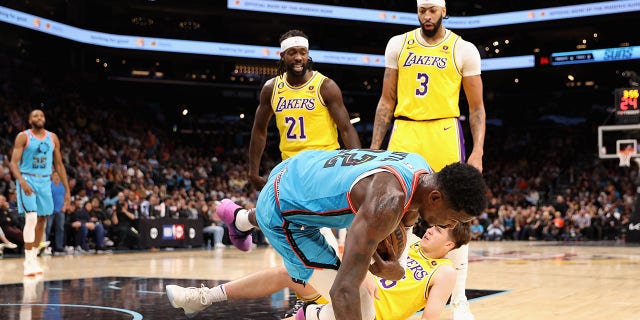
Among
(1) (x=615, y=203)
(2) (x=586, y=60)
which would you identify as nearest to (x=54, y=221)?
(1) (x=615, y=203)

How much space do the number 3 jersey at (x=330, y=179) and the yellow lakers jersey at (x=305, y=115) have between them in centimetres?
266

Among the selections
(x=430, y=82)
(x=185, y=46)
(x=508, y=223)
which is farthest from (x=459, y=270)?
(x=185, y=46)

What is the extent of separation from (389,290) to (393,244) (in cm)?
122

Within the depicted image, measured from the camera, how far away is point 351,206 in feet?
10.8

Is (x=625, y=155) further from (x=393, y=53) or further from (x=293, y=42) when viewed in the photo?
(x=393, y=53)

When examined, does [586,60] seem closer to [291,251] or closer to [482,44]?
[482,44]

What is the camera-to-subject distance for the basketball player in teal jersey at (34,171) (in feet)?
31.8

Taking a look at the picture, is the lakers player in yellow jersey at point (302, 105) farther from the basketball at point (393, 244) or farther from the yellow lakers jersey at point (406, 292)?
the basketball at point (393, 244)

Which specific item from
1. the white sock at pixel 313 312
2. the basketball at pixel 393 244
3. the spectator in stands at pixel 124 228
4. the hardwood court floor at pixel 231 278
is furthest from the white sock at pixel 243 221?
the spectator in stands at pixel 124 228

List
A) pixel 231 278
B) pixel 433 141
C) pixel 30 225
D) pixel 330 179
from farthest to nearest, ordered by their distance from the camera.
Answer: pixel 30 225 < pixel 231 278 < pixel 433 141 < pixel 330 179

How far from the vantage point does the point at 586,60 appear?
1248 inches

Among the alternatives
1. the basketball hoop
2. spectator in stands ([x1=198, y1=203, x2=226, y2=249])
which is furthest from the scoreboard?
spectator in stands ([x1=198, y1=203, x2=226, y2=249])

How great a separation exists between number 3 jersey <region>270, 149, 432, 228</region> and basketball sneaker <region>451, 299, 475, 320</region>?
1.99m

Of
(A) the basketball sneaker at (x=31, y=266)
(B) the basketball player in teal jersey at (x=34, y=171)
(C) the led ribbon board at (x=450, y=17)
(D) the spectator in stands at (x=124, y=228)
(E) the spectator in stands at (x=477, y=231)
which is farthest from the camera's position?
(C) the led ribbon board at (x=450, y=17)
